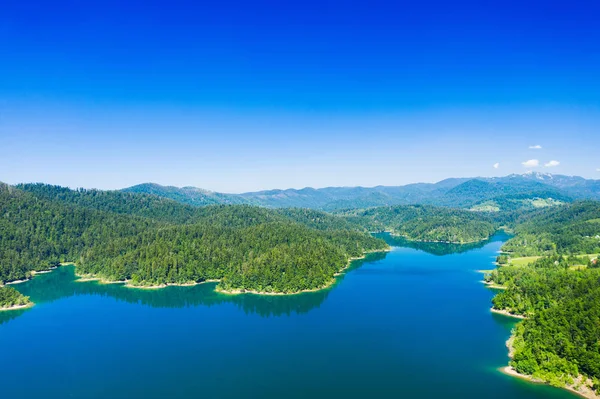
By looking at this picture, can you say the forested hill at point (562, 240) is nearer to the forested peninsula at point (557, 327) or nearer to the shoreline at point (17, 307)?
the forested peninsula at point (557, 327)

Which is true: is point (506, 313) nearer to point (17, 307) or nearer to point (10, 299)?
point (17, 307)

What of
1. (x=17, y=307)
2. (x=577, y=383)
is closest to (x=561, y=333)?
(x=577, y=383)

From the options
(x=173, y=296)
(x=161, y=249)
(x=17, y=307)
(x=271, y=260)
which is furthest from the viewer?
(x=161, y=249)

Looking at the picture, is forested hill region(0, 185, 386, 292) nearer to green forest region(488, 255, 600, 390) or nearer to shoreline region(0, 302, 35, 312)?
shoreline region(0, 302, 35, 312)

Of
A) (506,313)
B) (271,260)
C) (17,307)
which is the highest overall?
(271,260)

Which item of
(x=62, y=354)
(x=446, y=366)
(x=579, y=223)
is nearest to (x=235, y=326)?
(x=62, y=354)

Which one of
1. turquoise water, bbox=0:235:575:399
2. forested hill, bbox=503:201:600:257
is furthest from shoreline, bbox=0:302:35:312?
forested hill, bbox=503:201:600:257
